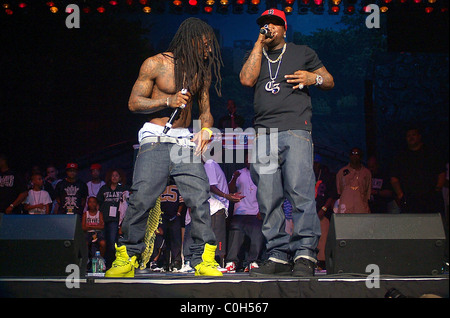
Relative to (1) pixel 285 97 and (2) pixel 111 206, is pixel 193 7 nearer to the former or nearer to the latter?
(2) pixel 111 206

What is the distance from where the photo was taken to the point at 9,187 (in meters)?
7.32

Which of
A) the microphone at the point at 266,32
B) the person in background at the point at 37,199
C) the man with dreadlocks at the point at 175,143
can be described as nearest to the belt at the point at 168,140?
the man with dreadlocks at the point at 175,143

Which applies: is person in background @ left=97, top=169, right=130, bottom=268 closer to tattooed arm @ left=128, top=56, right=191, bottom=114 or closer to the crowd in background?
the crowd in background

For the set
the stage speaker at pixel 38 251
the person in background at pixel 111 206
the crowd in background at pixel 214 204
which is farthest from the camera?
the person in background at pixel 111 206

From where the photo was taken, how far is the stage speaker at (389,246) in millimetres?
3475

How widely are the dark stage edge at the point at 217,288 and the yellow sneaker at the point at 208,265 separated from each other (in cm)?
49

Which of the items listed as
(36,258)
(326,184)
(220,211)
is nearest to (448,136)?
(326,184)

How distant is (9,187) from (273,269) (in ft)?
16.6

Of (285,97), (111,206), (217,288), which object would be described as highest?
(285,97)

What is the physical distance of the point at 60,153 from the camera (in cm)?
1295

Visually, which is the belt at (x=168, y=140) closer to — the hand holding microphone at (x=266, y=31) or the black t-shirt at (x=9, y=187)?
the hand holding microphone at (x=266, y=31)

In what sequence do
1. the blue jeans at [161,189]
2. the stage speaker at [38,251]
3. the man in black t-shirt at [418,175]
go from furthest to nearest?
the man in black t-shirt at [418,175]
the blue jeans at [161,189]
the stage speaker at [38,251]

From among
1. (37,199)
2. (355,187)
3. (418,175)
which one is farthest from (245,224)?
(37,199)

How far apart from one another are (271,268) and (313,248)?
Answer: 34 cm
